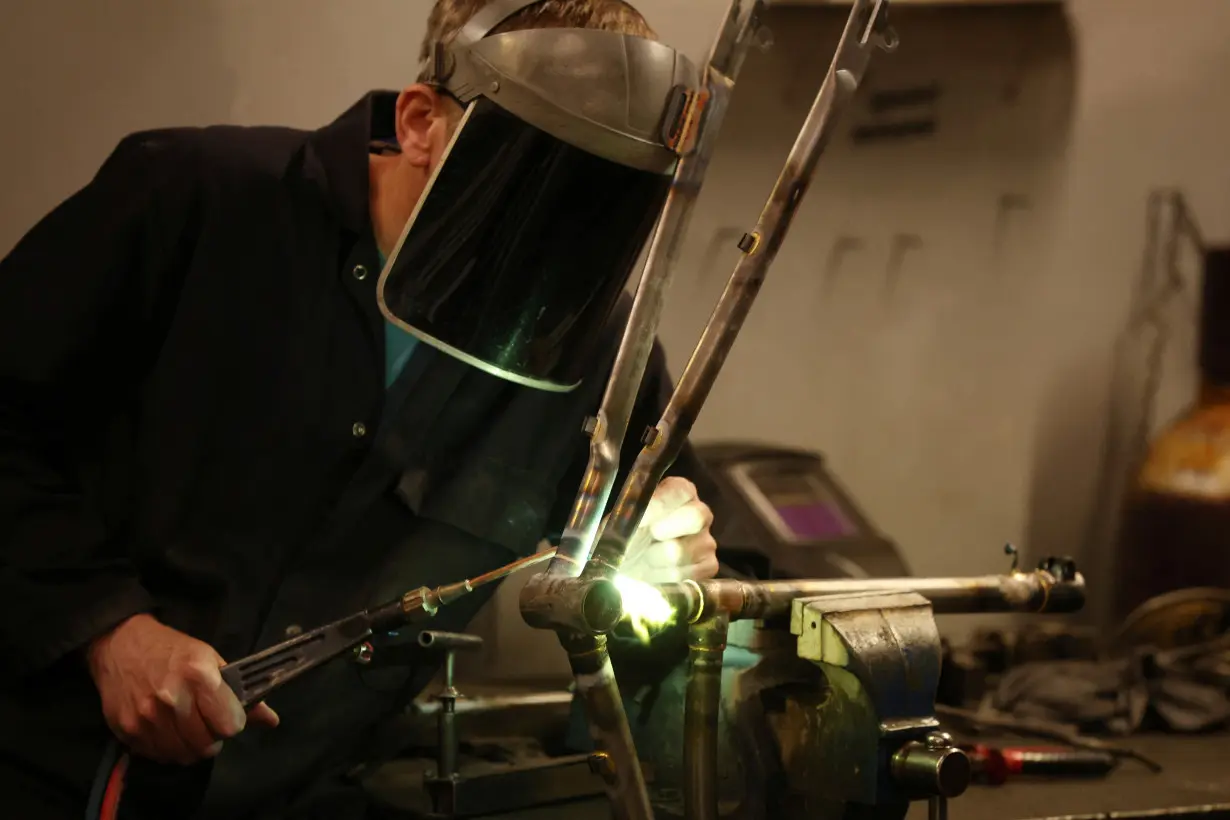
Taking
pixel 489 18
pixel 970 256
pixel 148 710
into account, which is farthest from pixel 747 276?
pixel 970 256

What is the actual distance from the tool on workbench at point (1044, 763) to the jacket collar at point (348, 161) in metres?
0.82

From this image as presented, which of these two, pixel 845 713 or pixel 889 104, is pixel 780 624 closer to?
pixel 845 713

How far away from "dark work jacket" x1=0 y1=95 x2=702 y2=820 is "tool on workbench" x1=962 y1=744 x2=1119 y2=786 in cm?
60

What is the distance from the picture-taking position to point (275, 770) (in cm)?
112

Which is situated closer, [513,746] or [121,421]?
[121,421]

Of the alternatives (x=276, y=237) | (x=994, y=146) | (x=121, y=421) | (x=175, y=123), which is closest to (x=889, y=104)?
(x=994, y=146)

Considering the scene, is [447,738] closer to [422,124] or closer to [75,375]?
[75,375]

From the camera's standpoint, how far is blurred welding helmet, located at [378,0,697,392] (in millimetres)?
958

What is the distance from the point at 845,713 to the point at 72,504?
0.66 meters

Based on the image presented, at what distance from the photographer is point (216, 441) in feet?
3.52

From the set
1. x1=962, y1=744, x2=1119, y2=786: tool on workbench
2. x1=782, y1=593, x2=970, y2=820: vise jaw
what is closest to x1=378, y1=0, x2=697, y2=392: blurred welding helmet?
x1=782, y1=593, x2=970, y2=820: vise jaw

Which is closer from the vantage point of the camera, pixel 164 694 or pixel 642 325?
pixel 164 694

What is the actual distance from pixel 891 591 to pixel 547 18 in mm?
580

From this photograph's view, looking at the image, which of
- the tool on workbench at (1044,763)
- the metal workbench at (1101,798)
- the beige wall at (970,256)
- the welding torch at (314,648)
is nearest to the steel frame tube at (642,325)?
the welding torch at (314,648)
